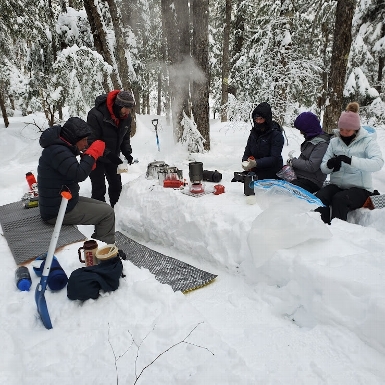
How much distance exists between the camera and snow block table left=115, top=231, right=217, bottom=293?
11.5 ft

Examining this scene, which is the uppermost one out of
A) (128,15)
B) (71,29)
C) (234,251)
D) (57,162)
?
(128,15)

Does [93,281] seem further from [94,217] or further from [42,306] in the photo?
[94,217]

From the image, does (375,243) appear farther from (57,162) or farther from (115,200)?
(115,200)

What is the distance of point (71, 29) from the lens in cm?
1096

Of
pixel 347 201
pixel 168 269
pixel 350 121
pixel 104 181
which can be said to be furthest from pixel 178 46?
pixel 168 269

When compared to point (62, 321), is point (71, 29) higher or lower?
higher

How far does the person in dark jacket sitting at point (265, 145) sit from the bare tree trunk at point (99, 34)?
6.84 m

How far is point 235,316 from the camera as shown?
2.96 metres

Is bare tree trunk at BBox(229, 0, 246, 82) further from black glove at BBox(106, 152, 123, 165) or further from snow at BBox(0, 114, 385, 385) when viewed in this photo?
snow at BBox(0, 114, 385, 385)

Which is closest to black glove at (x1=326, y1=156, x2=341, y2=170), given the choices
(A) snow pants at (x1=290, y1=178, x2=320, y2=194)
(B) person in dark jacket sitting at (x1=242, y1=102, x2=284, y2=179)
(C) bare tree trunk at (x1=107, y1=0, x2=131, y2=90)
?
(A) snow pants at (x1=290, y1=178, x2=320, y2=194)

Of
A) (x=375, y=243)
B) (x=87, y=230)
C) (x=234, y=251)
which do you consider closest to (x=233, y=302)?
(x=234, y=251)

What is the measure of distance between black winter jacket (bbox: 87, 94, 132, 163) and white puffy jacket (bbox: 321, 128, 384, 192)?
10.9 feet

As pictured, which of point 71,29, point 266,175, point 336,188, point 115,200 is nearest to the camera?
point 336,188

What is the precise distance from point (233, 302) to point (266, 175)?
243 cm
